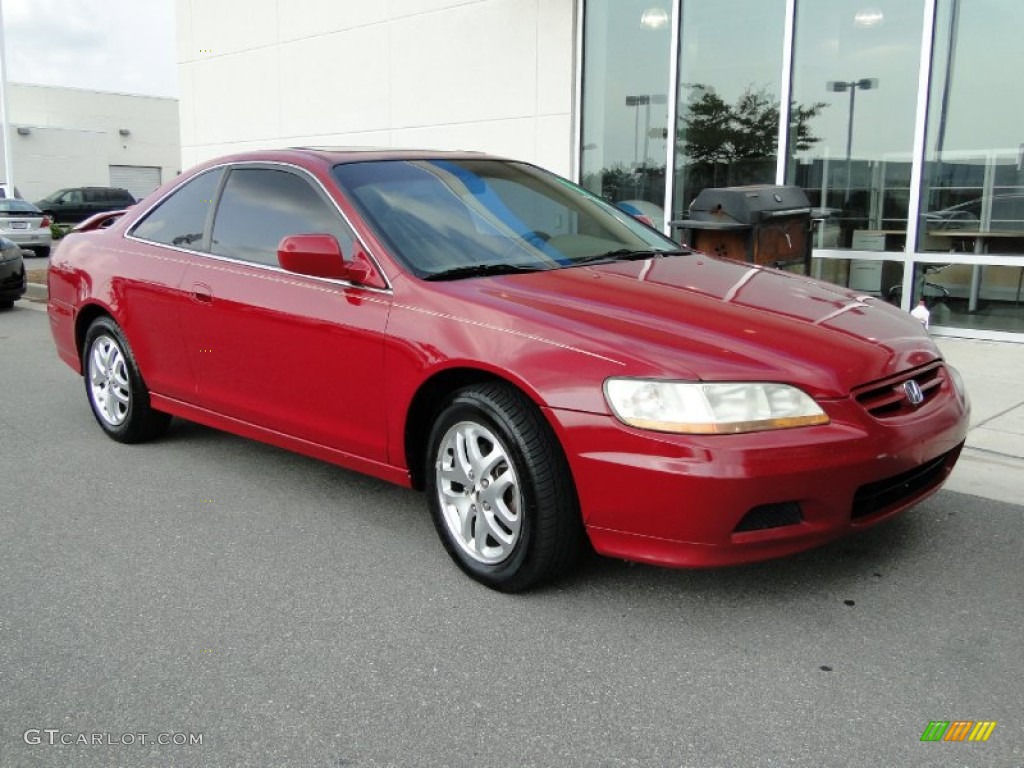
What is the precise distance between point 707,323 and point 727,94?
7.48 m

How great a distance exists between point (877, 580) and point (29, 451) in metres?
4.45

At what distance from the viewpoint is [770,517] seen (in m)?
3.00

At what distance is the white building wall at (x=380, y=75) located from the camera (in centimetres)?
1134

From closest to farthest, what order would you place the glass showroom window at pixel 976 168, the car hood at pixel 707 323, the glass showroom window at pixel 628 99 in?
the car hood at pixel 707 323
the glass showroom window at pixel 976 168
the glass showroom window at pixel 628 99

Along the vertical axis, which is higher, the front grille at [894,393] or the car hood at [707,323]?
the car hood at [707,323]

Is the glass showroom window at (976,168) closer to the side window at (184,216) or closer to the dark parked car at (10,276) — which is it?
the side window at (184,216)

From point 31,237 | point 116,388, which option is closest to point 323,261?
point 116,388

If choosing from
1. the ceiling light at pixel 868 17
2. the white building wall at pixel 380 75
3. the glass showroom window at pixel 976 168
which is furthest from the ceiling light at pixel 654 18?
the glass showroom window at pixel 976 168

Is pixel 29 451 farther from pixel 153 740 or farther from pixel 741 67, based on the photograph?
pixel 741 67

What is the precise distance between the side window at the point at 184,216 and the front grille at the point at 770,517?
10.2 ft

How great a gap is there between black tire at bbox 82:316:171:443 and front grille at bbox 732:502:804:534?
3512 millimetres

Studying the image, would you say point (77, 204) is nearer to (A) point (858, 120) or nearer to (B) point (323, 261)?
(A) point (858, 120)

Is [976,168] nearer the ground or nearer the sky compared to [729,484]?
nearer the sky

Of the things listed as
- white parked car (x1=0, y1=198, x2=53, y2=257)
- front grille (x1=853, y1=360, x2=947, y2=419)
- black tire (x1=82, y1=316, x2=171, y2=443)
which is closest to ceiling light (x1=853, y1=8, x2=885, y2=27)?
front grille (x1=853, y1=360, x2=947, y2=419)
